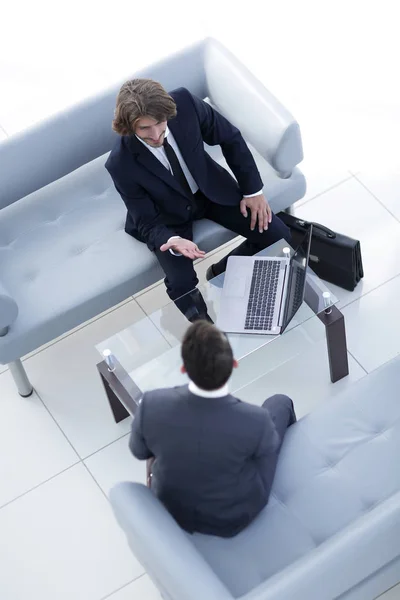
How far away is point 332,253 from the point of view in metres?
3.86

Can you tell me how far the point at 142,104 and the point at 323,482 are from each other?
143 cm

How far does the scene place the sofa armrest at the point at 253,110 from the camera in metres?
3.72

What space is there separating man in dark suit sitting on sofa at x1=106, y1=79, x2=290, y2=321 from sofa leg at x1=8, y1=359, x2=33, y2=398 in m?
0.68

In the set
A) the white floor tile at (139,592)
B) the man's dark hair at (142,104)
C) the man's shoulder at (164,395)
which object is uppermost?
the man's dark hair at (142,104)

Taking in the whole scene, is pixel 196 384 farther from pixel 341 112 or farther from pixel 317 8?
pixel 317 8

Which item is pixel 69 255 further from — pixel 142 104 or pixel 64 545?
pixel 64 545

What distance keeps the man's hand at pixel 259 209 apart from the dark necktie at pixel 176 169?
232mm

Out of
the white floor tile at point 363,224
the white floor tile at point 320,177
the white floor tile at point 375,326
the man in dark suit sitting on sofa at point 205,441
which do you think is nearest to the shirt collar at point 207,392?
the man in dark suit sitting on sofa at point 205,441

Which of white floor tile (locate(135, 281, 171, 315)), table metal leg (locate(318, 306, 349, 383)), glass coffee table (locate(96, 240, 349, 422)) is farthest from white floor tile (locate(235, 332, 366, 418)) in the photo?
white floor tile (locate(135, 281, 171, 315))

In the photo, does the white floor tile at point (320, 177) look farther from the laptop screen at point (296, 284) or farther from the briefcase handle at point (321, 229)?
the laptop screen at point (296, 284)

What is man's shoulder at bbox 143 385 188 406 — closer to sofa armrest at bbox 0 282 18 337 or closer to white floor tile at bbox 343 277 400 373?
sofa armrest at bbox 0 282 18 337

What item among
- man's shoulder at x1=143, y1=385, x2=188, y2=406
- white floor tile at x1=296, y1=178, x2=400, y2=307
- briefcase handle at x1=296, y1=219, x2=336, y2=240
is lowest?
white floor tile at x1=296, y1=178, x2=400, y2=307

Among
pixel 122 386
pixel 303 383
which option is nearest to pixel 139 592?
pixel 122 386

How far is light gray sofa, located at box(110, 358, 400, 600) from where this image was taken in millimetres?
2455
